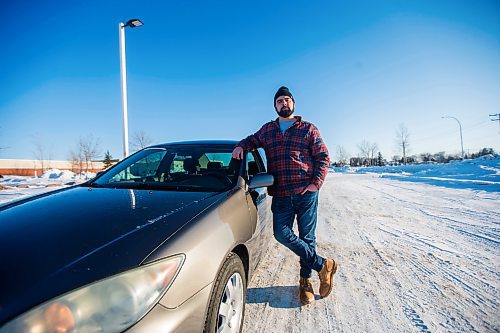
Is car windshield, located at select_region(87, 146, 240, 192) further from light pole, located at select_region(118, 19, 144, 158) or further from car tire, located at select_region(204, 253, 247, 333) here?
light pole, located at select_region(118, 19, 144, 158)

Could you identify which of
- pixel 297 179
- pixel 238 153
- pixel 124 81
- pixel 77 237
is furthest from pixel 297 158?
pixel 124 81

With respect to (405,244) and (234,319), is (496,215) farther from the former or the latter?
(234,319)

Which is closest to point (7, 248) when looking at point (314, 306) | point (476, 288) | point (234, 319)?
point (234, 319)

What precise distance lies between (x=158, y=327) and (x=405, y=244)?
380 cm

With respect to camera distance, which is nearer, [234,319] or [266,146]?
[234,319]

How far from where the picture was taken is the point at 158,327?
1.06m

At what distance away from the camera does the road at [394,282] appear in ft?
6.68

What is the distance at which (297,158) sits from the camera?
2.38 metres

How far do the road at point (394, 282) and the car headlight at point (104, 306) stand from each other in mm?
1197

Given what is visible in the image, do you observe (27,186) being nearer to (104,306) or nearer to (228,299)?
(228,299)

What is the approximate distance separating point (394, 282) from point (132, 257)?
2.65 m

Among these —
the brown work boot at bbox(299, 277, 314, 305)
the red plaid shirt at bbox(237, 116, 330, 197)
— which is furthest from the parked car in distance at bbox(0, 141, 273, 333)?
the brown work boot at bbox(299, 277, 314, 305)

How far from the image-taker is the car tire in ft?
4.59

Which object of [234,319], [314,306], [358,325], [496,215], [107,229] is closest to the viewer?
[107,229]
